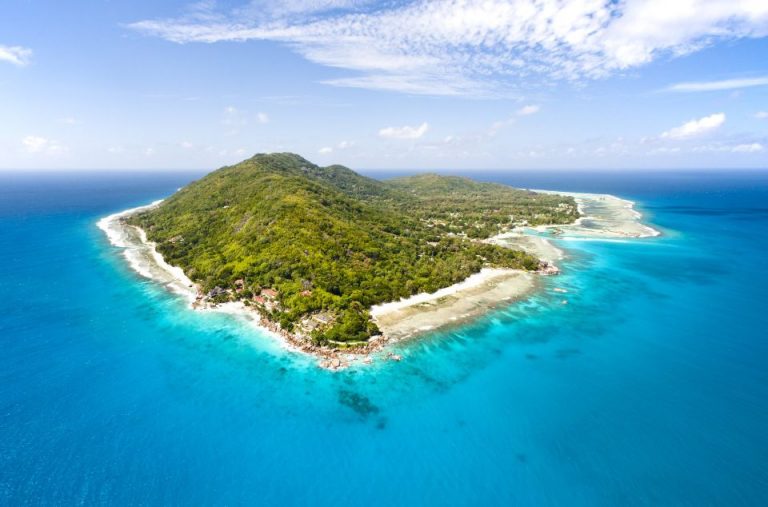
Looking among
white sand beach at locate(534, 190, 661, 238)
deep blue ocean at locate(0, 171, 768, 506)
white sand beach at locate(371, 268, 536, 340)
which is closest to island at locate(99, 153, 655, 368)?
white sand beach at locate(371, 268, 536, 340)

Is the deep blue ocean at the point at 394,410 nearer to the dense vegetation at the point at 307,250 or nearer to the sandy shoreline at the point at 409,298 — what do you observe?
the sandy shoreline at the point at 409,298

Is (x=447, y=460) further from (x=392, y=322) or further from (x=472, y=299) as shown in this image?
(x=472, y=299)

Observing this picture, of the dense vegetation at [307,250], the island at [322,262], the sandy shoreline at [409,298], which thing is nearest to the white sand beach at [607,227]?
the island at [322,262]

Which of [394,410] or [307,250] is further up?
[307,250]

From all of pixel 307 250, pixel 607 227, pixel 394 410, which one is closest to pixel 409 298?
pixel 307 250

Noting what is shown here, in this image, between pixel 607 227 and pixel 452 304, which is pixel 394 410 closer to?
pixel 452 304

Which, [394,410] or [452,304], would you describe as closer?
[394,410]
